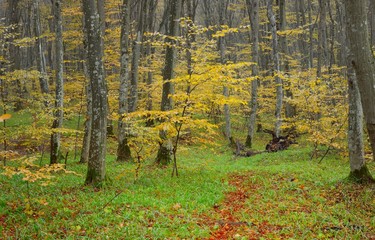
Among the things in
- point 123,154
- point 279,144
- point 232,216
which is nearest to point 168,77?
point 123,154

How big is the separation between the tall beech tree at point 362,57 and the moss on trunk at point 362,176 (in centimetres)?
491

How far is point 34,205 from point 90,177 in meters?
1.93

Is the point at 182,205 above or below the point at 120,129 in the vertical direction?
below

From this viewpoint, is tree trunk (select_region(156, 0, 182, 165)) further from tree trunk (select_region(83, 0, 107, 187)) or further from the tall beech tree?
the tall beech tree

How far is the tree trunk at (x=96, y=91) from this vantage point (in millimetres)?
8375

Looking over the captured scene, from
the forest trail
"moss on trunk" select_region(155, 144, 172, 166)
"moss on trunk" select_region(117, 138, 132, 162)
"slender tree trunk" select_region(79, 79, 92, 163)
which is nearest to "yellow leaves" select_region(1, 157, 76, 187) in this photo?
the forest trail

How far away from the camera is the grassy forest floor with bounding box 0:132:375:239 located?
5.81m

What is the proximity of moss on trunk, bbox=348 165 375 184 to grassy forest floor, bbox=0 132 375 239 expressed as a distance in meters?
0.26

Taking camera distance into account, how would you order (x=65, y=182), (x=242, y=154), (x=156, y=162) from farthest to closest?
(x=242, y=154)
(x=156, y=162)
(x=65, y=182)

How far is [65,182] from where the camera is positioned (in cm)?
933

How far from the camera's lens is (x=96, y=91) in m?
8.45

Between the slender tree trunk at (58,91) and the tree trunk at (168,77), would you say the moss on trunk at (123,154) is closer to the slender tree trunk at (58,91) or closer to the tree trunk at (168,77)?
the tree trunk at (168,77)

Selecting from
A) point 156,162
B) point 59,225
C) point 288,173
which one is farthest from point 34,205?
point 288,173

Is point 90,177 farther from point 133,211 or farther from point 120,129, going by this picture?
point 120,129
